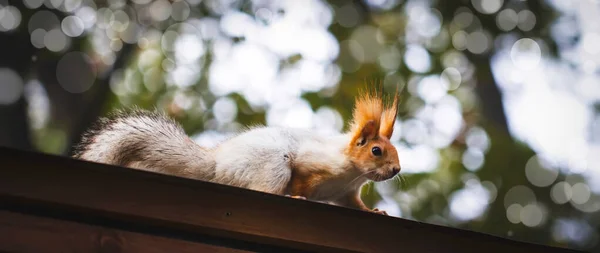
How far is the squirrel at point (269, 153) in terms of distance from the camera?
178cm

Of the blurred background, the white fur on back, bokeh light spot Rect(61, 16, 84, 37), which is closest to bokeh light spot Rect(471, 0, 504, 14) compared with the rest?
the blurred background

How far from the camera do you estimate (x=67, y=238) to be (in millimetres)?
1338

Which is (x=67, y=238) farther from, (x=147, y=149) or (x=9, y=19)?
(x=9, y=19)

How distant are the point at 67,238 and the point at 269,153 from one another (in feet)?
2.20

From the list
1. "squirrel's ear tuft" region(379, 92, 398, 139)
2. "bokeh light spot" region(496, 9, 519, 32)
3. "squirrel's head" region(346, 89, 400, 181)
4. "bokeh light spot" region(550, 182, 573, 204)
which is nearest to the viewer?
"squirrel's head" region(346, 89, 400, 181)

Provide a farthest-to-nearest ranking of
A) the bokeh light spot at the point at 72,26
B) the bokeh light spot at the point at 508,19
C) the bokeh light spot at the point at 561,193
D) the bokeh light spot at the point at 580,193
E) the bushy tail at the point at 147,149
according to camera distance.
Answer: the bokeh light spot at the point at 508,19, the bokeh light spot at the point at 580,193, the bokeh light spot at the point at 561,193, the bokeh light spot at the point at 72,26, the bushy tail at the point at 147,149

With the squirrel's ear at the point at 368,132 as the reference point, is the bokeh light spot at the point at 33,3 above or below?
above

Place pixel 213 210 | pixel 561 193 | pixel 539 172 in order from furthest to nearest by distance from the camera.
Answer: pixel 561 193 < pixel 539 172 < pixel 213 210

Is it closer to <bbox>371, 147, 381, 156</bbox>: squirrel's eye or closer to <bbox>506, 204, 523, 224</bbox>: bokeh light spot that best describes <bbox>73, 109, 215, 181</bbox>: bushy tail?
<bbox>371, 147, 381, 156</bbox>: squirrel's eye

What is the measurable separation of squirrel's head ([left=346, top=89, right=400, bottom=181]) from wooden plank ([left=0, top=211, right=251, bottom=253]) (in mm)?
750

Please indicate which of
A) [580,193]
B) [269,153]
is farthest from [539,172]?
[269,153]

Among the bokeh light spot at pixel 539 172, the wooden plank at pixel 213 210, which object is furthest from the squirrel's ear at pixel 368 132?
the bokeh light spot at pixel 539 172

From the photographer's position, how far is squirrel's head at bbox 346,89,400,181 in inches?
79.0

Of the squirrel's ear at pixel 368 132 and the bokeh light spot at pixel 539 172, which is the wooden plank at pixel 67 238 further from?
the bokeh light spot at pixel 539 172
